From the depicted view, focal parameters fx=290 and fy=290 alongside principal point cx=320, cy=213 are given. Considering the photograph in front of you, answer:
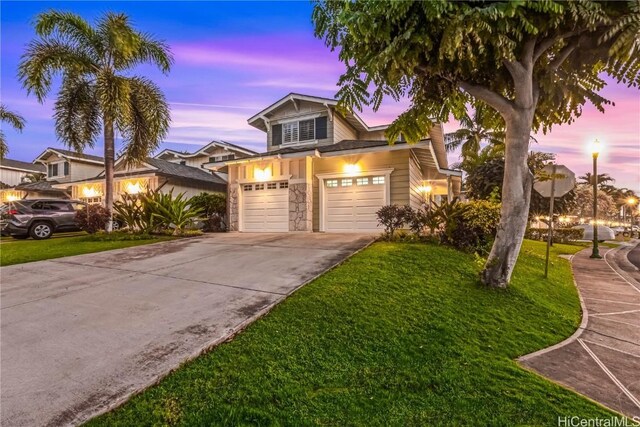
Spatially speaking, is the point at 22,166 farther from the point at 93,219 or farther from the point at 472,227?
the point at 472,227

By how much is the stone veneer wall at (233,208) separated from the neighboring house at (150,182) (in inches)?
184

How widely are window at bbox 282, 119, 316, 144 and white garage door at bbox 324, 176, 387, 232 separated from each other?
361cm

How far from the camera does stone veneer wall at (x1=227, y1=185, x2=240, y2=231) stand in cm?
1348

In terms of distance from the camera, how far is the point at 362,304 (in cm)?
405

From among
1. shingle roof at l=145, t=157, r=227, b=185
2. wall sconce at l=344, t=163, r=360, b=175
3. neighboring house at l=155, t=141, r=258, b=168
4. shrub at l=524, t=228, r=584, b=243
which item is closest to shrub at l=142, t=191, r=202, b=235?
shingle roof at l=145, t=157, r=227, b=185

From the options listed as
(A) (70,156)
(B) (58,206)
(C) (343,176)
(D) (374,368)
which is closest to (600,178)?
(C) (343,176)

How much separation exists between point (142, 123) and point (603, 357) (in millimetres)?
14541

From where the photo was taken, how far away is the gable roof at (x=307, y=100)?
13.9 m

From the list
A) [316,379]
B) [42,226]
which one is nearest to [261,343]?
[316,379]

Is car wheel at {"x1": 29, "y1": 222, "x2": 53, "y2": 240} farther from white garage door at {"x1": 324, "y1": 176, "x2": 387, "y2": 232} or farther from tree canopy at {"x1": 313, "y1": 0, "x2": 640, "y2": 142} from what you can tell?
tree canopy at {"x1": 313, "y1": 0, "x2": 640, "y2": 142}

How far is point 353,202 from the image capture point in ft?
38.6

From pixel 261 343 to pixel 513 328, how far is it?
3324 mm

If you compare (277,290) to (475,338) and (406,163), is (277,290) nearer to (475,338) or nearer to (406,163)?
(475,338)

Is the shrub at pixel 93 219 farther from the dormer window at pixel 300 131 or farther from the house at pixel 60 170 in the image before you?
the house at pixel 60 170
